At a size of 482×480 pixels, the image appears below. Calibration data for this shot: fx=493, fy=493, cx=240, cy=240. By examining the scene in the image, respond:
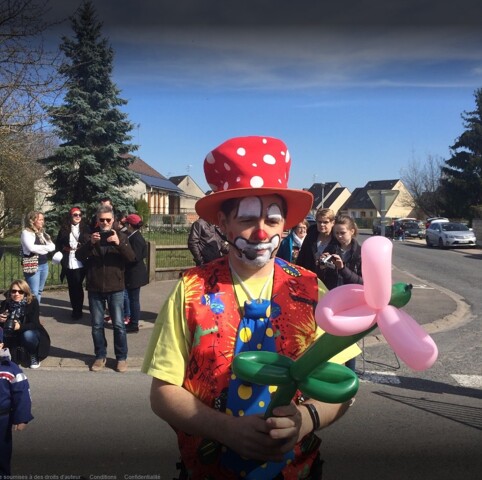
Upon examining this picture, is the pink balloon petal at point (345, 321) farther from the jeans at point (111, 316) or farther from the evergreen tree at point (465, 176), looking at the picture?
the evergreen tree at point (465, 176)

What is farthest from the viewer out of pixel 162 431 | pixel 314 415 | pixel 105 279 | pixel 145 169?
pixel 145 169

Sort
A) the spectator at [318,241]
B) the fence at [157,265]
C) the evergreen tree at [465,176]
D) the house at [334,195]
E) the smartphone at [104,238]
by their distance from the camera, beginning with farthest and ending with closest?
the house at [334,195], the evergreen tree at [465,176], the fence at [157,265], the smartphone at [104,238], the spectator at [318,241]

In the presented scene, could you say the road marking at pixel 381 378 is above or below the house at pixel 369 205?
below

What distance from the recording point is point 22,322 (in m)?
4.73

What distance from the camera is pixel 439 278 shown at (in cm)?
1402

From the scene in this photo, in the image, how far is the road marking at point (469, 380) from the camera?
5141 millimetres

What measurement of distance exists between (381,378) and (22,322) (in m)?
3.72

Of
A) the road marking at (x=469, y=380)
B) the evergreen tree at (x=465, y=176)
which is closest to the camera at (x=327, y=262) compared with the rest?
the road marking at (x=469, y=380)

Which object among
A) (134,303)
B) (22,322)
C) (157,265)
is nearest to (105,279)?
(22,322)

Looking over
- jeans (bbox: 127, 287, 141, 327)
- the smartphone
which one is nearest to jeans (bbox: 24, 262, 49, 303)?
jeans (bbox: 127, 287, 141, 327)

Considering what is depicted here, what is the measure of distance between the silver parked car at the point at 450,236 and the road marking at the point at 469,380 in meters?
20.9

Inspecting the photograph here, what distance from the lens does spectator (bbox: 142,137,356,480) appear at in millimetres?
1508

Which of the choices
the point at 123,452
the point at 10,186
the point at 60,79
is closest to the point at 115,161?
Answer: the point at 10,186

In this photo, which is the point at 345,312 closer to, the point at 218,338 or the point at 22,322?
the point at 218,338
